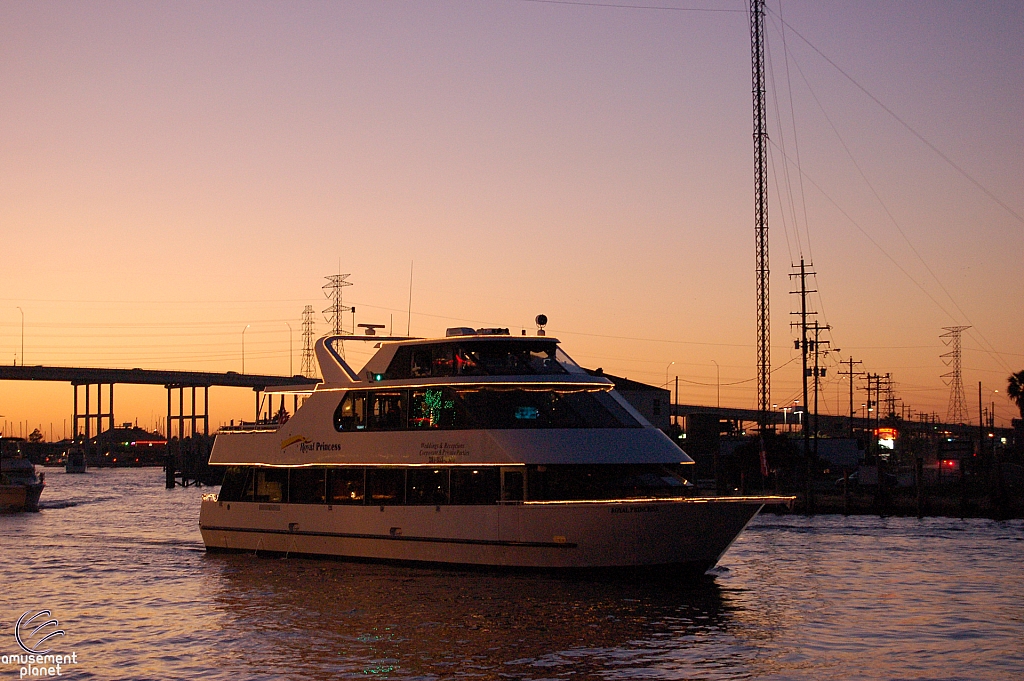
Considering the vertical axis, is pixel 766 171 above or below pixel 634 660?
above

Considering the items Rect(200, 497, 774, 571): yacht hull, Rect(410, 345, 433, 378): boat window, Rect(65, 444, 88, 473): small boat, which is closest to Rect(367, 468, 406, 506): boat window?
Rect(200, 497, 774, 571): yacht hull

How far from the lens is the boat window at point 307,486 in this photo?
27.4m

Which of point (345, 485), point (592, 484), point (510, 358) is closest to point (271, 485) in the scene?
point (345, 485)

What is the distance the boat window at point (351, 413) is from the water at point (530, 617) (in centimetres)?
322

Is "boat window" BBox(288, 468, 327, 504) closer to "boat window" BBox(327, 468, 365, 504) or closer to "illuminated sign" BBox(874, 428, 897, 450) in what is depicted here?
"boat window" BBox(327, 468, 365, 504)

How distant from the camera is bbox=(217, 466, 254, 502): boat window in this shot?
96.3ft

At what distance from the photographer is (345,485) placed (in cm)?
2689

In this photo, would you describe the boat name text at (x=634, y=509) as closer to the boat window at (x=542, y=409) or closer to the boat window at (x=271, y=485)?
the boat window at (x=542, y=409)

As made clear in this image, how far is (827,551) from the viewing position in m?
30.9

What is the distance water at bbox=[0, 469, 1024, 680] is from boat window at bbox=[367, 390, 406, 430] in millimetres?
3254

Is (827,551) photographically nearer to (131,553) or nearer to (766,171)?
(131,553)

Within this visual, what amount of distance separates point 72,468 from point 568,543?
146m

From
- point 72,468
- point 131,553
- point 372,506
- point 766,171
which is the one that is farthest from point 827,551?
point 72,468

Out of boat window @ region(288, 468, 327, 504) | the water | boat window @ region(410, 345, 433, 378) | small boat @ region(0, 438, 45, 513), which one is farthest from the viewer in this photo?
small boat @ region(0, 438, 45, 513)
